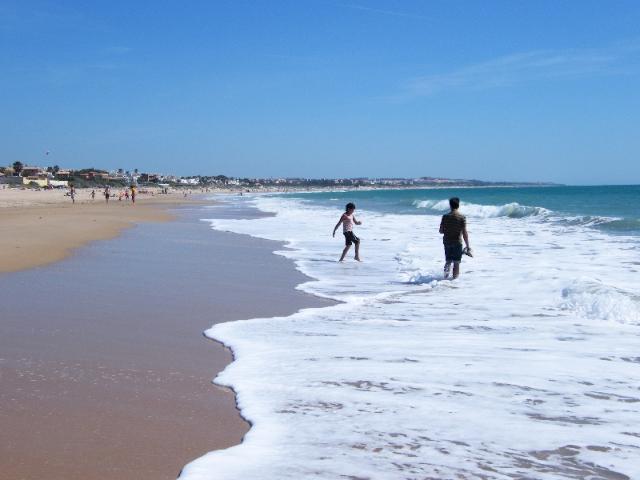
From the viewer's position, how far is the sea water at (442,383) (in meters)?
3.78

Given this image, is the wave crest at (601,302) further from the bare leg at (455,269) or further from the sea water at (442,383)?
the bare leg at (455,269)

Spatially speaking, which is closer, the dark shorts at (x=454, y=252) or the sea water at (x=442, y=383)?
the sea water at (x=442, y=383)

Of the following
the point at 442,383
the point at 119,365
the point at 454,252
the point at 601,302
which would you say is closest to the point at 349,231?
the point at 454,252

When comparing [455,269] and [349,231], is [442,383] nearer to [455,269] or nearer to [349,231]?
[455,269]

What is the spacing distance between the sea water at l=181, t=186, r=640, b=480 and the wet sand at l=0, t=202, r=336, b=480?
26 cm

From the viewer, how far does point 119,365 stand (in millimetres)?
5605

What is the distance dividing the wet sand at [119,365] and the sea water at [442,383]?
26cm

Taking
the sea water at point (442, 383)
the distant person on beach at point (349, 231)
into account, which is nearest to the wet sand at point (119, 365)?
the sea water at point (442, 383)

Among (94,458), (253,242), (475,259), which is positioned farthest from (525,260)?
(94,458)

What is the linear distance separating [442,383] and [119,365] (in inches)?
99.6

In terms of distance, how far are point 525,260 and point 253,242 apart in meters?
7.22

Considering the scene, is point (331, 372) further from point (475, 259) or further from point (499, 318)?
point (475, 259)

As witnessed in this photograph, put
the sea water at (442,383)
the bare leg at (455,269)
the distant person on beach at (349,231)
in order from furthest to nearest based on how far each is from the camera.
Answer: the distant person on beach at (349,231) < the bare leg at (455,269) < the sea water at (442,383)

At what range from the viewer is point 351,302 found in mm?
9086
